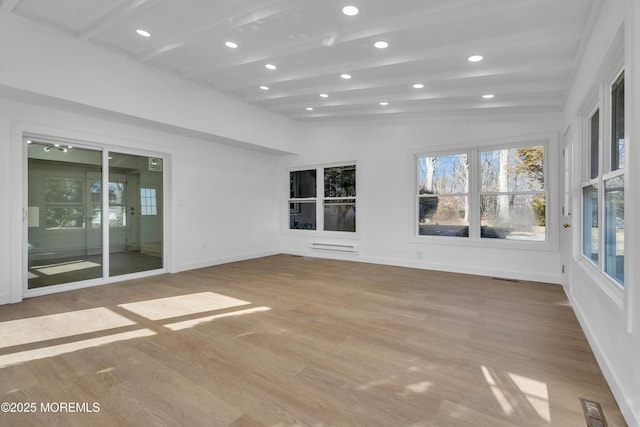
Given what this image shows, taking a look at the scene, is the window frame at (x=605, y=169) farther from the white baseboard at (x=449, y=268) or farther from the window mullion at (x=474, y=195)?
the window mullion at (x=474, y=195)

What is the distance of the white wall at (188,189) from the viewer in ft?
12.7

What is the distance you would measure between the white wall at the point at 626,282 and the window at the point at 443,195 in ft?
9.45

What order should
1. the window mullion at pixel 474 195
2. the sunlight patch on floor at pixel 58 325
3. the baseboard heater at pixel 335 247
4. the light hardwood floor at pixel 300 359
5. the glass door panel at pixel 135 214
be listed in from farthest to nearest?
the baseboard heater at pixel 335 247 < the window mullion at pixel 474 195 < the glass door panel at pixel 135 214 < the sunlight patch on floor at pixel 58 325 < the light hardwood floor at pixel 300 359

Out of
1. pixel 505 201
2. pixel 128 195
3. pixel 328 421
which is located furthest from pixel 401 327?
pixel 128 195

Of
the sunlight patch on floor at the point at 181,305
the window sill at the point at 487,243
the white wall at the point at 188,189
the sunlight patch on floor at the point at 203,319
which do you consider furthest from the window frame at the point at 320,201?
the sunlight patch on floor at the point at 203,319

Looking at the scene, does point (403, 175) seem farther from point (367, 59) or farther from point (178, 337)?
point (178, 337)

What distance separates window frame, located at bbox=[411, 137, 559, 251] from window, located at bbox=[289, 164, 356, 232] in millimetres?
1483

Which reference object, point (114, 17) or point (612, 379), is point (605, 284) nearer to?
point (612, 379)

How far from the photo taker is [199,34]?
3488mm

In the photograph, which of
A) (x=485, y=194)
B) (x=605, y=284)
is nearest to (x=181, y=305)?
(x=605, y=284)

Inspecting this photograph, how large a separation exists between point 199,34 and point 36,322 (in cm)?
346

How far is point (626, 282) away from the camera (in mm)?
1749

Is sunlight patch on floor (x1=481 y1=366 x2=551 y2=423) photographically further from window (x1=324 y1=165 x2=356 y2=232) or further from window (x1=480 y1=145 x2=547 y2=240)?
window (x1=324 y1=165 x2=356 y2=232)

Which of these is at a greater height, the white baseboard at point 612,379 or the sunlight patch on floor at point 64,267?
the sunlight patch on floor at point 64,267
